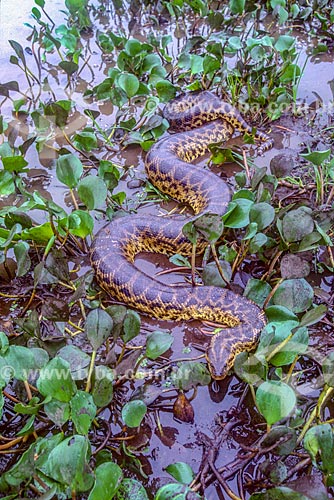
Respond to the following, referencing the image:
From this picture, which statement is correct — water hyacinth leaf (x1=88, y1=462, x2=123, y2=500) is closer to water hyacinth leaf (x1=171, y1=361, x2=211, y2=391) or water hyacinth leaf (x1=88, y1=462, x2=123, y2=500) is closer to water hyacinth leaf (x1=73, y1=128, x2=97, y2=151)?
water hyacinth leaf (x1=171, y1=361, x2=211, y2=391)

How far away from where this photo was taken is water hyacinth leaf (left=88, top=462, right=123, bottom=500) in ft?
10.4

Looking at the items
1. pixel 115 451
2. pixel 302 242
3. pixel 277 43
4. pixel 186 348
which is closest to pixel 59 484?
pixel 115 451

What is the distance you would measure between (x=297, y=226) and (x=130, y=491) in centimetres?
257

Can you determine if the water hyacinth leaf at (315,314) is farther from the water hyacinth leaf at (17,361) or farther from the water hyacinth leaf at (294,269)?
the water hyacinth leaf at (17,361)

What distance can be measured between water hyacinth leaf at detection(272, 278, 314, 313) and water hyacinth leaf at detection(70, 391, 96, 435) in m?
1.85

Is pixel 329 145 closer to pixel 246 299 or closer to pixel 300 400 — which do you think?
pixel 246 299

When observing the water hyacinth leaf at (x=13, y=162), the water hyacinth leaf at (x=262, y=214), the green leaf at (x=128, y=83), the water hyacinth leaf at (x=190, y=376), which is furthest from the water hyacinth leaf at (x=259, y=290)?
the green leaf at (x=128, y=83)

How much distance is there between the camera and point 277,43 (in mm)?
7906

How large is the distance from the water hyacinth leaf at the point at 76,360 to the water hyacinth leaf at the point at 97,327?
16 cm

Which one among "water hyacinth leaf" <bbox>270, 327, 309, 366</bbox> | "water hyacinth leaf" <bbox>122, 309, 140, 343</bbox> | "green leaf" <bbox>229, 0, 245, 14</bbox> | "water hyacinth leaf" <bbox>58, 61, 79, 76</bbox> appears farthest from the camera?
"green leaf" <bbox>229, 0, 245, 14</bbox>

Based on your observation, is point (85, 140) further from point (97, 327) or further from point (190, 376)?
point (190, 376)

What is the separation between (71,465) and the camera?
3045 millimetres

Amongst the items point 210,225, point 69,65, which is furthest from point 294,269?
point 69,65

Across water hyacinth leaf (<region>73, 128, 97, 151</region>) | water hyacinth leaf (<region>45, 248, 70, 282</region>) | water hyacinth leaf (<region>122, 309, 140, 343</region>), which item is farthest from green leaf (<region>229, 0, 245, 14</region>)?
water hyacinth leaf (<region>122, 309, 140, 343</region>)
